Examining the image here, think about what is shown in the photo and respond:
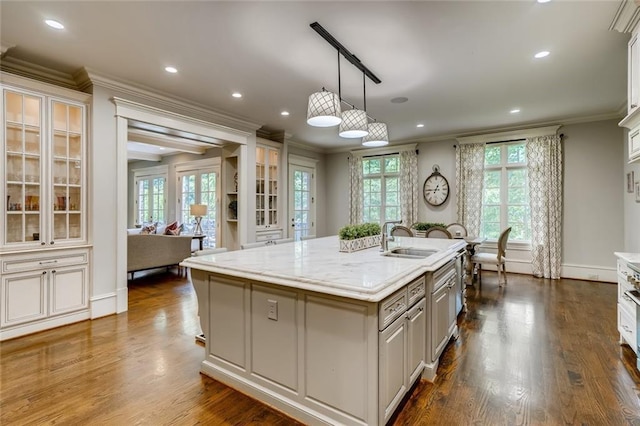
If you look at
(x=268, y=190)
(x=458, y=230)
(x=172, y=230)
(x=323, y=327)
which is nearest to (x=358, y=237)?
(x=323, y=327)

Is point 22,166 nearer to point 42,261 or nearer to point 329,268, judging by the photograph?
point 42,261

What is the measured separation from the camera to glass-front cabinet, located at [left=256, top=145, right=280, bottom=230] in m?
5.84

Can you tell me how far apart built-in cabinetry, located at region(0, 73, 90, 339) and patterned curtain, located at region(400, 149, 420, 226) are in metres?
5.83

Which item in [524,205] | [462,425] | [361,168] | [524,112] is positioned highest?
[524,112]

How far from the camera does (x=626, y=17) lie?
2.35 meters

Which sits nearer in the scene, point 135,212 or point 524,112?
point 524,112

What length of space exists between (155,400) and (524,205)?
21.6 feet

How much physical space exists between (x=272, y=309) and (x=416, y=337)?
104 centimetres

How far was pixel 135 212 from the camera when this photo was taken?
9539 millimetres

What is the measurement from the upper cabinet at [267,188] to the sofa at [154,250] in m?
1.55

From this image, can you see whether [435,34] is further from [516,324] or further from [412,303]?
[516,324]

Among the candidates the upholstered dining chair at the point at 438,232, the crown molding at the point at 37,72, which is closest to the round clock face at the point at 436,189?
the upholstered dining chair at the point at 438,232

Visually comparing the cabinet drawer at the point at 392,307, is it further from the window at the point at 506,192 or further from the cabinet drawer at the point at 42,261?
the window at the point at 506,192

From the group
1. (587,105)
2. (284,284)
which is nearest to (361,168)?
(587,105)
